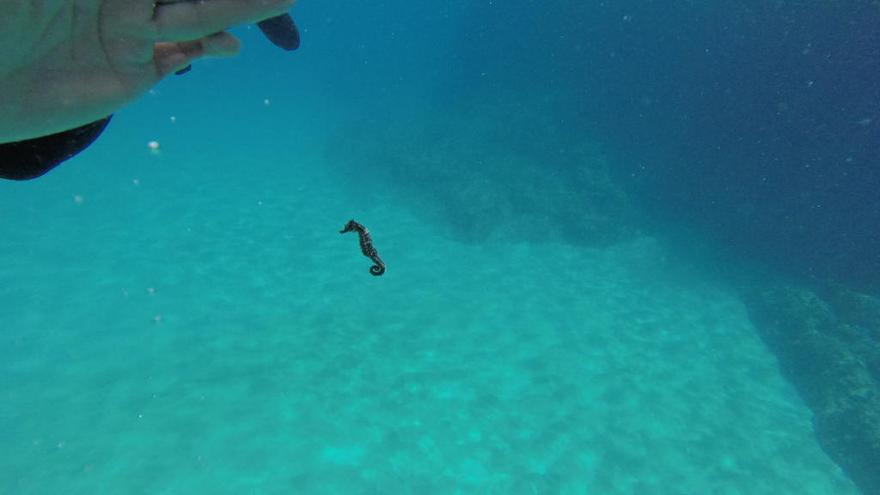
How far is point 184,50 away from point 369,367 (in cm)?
1088

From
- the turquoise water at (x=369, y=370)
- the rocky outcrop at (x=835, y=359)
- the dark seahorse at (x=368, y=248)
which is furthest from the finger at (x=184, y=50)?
the rocky outcrop at (x=835, y=359)

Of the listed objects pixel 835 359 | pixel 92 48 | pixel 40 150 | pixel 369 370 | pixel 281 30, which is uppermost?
pixel 835 359

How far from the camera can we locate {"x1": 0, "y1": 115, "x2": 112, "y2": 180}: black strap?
1933mm

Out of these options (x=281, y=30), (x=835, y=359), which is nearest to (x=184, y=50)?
(x=281, y=30)

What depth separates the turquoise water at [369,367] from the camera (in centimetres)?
924

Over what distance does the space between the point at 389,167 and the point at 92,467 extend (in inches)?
854

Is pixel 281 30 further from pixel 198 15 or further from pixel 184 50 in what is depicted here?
pixel 198 15

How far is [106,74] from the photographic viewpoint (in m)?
1.31

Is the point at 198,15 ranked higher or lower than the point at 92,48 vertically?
higher

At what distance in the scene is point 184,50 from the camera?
1400 millimetres

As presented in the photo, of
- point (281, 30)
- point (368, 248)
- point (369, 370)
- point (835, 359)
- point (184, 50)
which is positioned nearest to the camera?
point (184, 50)

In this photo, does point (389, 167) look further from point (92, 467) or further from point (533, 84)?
point (92, 467)

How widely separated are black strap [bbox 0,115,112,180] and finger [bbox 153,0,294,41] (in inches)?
39.2

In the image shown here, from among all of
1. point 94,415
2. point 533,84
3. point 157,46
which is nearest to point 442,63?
point 533,84
